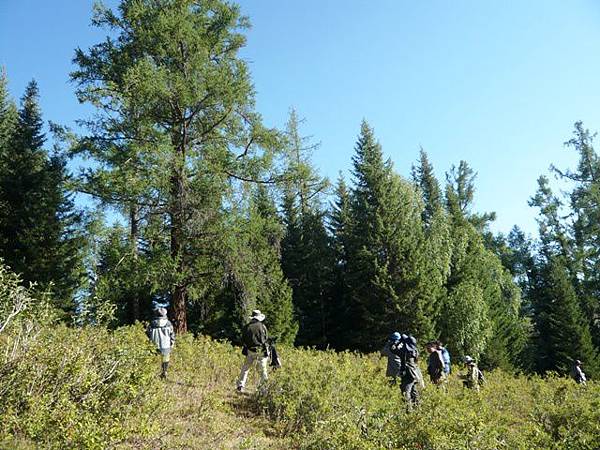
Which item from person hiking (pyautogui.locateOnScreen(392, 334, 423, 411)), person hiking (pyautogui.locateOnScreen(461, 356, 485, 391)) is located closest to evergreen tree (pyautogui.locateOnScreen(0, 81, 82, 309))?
person hiking (pyautogui.locateOnScreen(392, 334, 423, 411))

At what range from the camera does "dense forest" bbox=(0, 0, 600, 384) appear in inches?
522

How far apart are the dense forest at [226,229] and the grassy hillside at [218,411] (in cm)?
99

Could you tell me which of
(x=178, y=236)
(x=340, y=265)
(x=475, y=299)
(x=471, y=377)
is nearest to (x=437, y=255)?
(x=475, y=299)

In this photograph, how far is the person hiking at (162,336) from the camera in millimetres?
9219

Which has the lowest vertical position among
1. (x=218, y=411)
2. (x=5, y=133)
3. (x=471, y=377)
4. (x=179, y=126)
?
(x=471, y=377)

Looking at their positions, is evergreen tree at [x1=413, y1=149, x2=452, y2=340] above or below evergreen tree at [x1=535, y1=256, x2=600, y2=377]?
above

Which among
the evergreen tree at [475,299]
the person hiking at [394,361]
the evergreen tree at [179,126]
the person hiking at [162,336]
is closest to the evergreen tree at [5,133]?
the evergreen tree at [179,126]

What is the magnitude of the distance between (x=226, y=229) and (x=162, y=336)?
15.1ft

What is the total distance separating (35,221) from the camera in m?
17.2

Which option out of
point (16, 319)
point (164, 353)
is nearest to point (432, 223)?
point (164, 353)

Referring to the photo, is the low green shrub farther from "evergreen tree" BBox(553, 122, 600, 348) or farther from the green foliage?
"evergreen tree" BBox(553, 122, 600, 348)

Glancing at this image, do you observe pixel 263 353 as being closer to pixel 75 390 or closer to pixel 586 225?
pixel 75 390

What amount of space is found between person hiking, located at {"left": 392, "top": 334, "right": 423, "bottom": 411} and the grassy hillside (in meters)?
0.45

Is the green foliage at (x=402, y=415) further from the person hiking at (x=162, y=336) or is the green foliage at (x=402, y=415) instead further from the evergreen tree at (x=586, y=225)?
the evergreen tree at (x=586, y=225)
